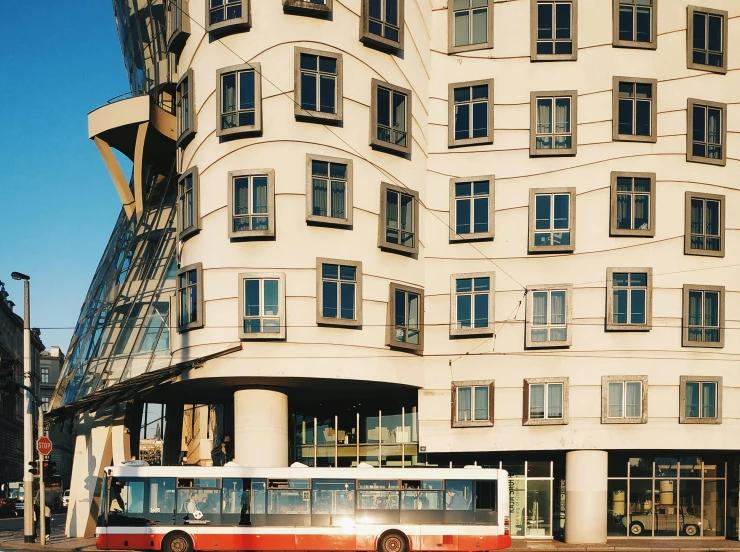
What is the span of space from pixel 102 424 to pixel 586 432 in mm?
19876

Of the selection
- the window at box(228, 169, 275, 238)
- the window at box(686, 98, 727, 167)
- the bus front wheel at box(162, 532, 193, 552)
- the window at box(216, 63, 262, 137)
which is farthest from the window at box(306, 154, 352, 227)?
the window at box(686, 98, 727, 167)

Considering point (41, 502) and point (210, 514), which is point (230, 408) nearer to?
point (41, 502)

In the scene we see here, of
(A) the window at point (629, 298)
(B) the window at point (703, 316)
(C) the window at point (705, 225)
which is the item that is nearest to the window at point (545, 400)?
(A) the window at point (629, 298)

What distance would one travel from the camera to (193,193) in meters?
40.9

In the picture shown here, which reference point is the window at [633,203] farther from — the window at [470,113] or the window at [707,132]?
the window at [470,113]

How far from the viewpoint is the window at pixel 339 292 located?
1532 inches

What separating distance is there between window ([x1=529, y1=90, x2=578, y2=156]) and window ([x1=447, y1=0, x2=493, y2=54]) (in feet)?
11.3

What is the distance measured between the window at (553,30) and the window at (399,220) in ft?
25.6

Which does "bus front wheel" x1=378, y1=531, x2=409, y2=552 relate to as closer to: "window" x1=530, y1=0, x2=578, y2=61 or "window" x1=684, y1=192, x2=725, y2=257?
"window" x1=684, y1=192, x2=725, y2=257

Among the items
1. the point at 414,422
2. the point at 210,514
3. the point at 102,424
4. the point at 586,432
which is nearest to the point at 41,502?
the point at 102,424

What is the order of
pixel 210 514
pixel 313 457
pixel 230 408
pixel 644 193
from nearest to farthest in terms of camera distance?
pixel 210 514 → pixel 644 193 → pixel 313 457 → pixel 230 408

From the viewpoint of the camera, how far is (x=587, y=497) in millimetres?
40938

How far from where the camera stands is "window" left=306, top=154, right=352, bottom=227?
1539 inches

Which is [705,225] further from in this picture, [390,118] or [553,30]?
[390,118]
